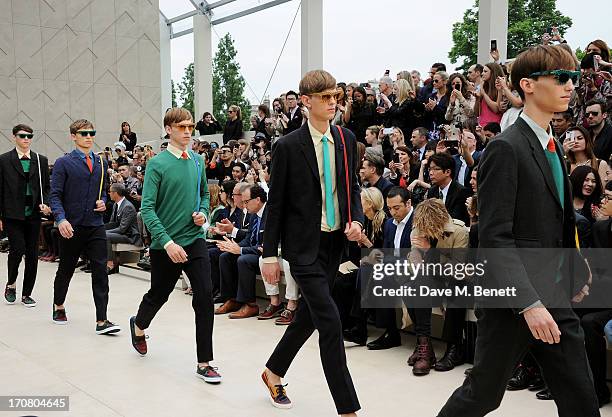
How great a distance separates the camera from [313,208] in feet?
10.9

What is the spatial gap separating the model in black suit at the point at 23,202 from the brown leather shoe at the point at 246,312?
220cm

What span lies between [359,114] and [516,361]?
7052 millimetres

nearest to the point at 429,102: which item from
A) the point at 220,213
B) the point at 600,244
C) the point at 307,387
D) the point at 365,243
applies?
the point at 220,213

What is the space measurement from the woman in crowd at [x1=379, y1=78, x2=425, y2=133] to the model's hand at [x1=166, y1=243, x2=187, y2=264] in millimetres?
4889

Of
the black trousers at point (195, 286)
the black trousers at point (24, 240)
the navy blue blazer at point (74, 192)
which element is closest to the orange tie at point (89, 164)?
the navy blue blazer at point (74, 192)

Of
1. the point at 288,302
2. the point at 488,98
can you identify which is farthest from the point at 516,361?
the point at 488,98

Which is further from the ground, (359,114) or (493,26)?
(493,26)

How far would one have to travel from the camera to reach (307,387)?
13.3 ft

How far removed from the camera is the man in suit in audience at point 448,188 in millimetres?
5445

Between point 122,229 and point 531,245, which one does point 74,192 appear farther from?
point 531,245

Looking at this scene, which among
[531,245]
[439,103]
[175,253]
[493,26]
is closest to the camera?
[531,245]

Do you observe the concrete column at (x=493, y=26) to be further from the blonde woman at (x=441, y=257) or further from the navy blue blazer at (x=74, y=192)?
the navy blue blazer at (x=74, y=192)

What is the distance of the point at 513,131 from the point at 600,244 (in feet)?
6.84

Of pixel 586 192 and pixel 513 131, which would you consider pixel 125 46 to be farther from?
pixel 513 131
